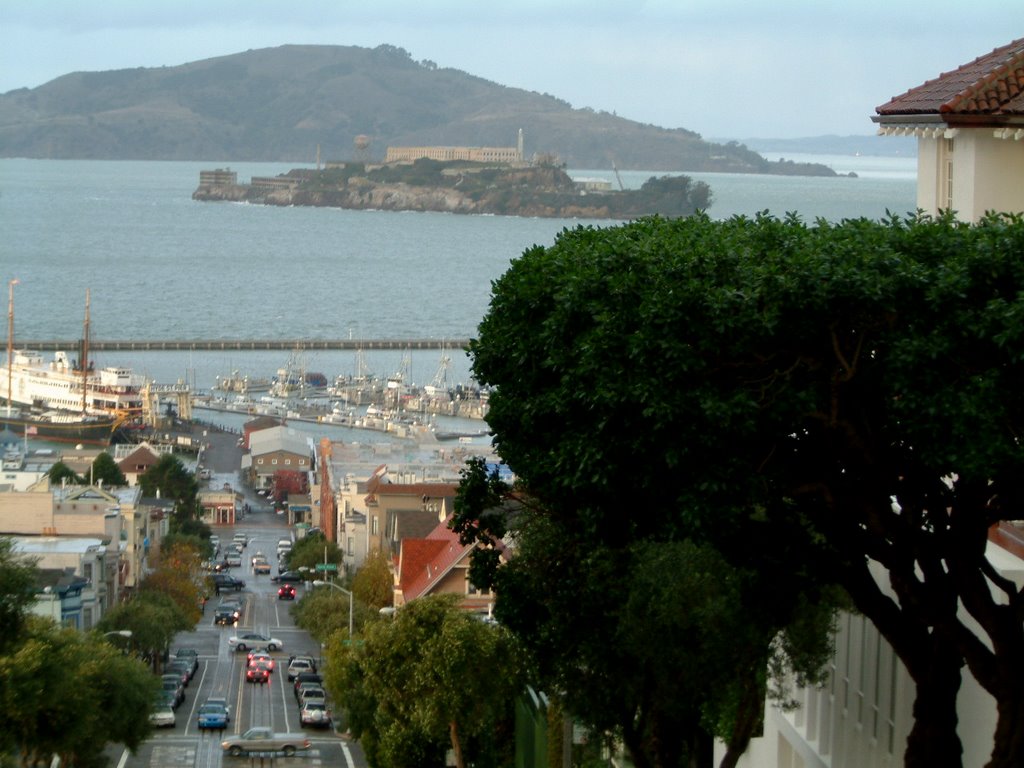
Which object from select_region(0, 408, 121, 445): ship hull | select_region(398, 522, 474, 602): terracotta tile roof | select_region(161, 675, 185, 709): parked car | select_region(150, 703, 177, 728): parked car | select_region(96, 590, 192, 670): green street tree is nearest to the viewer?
select_region(150, 703, 177, 728): parked car

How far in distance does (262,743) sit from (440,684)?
6.95 metres

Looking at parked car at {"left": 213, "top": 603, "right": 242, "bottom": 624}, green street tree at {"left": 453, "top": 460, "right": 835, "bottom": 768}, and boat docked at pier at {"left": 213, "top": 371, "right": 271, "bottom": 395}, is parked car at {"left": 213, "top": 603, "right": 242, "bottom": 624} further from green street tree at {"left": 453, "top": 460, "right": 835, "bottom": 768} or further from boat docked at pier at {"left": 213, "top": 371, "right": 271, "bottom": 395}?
boat docked at pier at {"left": 213, "top": 371, "right": 271, "bottom": 395}

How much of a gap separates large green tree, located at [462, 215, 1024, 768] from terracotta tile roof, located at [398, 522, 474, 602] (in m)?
22.7

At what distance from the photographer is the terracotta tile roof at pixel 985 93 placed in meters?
11.5

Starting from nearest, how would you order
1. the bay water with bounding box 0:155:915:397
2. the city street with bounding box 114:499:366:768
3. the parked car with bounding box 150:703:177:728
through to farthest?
the city street with bounding box 114:499:366:768 < the parked car with bounding box 150:703:177:728 < the bay water with bounding box 0:155:915:397

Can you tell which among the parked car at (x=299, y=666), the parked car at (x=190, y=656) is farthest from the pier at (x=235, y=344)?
the parked car at (x=299, y=666)

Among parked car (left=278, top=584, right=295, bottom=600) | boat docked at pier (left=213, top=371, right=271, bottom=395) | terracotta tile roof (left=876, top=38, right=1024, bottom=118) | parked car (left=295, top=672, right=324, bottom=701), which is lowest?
parked car (left=278, top=584, right=295, bottom=600)

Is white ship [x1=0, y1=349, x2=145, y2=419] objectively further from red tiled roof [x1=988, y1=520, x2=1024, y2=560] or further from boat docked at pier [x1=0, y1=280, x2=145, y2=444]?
red tiled roof [x1=988, y1=520, x2=1024, y2=560]

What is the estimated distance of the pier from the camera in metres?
104

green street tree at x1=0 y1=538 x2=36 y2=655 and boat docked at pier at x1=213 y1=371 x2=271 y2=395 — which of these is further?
boat docked at pier at x1=213 y1=371 x2=271 y2=395

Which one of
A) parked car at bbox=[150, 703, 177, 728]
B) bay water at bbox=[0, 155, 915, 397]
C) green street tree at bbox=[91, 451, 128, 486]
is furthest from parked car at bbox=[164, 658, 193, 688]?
bay water at bbox=[0, 155, 915, 397]

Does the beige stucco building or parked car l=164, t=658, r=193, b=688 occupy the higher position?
the beige stucco building

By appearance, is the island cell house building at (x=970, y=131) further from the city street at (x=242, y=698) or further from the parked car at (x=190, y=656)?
the parked car at (x=190, y=656)

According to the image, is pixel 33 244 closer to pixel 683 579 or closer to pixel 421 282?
pixel 421 282
